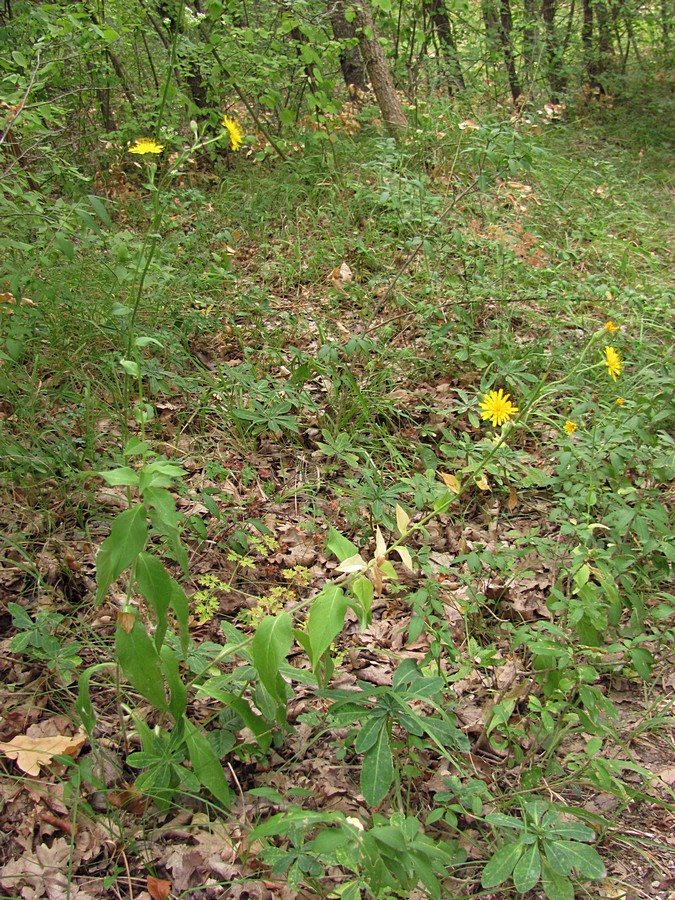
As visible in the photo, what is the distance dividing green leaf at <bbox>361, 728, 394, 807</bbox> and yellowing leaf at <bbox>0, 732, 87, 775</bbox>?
82 centimetres

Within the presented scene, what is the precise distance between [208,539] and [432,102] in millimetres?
4560

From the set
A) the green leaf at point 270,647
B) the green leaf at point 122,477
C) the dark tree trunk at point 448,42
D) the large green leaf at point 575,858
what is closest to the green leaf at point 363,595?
the green leaf at point 270,647

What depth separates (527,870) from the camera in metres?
1.37

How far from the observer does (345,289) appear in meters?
3.83

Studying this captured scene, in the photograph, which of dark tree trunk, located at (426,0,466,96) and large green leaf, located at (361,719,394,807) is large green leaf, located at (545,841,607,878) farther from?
dark tree trunk, located at (426,0,466,96)

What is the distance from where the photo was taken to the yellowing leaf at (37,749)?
5.45ft

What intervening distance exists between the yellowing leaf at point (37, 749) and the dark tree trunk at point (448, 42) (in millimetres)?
6223

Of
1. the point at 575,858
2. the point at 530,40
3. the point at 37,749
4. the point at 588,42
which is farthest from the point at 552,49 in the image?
the point at 37,749

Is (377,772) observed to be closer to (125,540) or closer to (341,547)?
(341,547)

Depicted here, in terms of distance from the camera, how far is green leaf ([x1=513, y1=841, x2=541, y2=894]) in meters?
1.34

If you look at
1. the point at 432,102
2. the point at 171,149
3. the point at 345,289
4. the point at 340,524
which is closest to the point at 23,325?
the point at 340,524

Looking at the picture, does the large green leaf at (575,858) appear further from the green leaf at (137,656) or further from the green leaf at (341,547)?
the green leaf at (137,656)

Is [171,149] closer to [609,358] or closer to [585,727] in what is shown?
[609,358]

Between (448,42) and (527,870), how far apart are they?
312 inches
